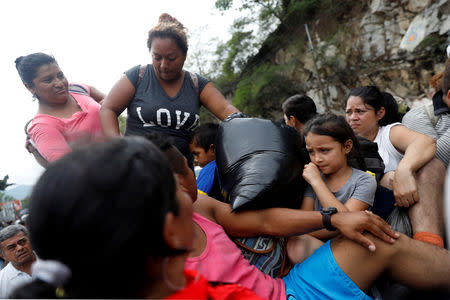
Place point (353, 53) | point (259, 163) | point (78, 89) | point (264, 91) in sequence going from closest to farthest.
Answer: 1. point (259, 163)
2. point (78, 89)
3. point (353, 53)
4. point (264, 91)

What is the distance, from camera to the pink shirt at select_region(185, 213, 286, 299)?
1.13m

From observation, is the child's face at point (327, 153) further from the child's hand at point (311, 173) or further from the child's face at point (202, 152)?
the child's face at point (202, 152)

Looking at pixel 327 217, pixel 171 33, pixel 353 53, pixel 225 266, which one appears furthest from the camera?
pixel 353 53

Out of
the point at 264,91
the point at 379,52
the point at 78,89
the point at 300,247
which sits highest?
the point at 78,89

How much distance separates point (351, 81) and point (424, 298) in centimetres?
1204

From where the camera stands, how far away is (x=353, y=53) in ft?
39.1

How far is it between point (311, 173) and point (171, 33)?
1264 millimetres

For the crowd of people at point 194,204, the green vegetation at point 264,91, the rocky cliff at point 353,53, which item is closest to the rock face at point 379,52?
the rocky cliff at point 353,53

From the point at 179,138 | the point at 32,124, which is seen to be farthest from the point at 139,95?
the point at 32,124

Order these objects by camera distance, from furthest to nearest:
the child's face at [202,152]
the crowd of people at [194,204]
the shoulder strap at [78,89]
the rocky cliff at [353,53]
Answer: the rocky cliff at [353,53] < the child's face at [202,152] < the shoulder strap at [78,89] < the crowd of people at [194,204]

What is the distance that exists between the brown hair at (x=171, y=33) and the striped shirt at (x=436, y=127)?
5.85ft

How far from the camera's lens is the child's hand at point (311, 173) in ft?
5.66

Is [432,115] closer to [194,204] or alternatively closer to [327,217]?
[327,217]

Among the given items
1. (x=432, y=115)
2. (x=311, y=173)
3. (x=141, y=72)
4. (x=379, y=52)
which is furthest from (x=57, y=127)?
(x=379, y=52)
